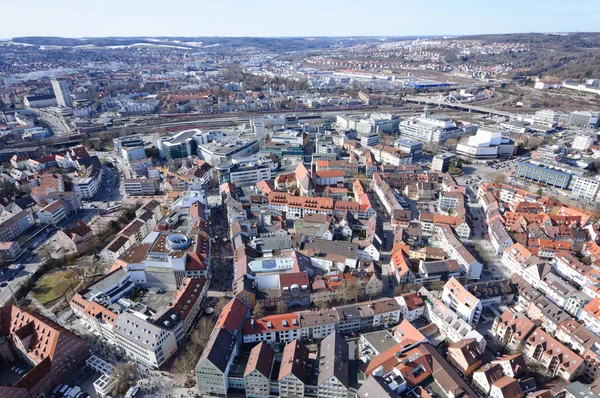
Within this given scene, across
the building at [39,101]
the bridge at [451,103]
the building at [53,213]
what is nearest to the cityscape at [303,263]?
the building at [53,213]

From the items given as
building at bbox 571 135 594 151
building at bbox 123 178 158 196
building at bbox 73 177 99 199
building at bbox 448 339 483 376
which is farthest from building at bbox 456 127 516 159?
building at bbox 73 177 99 199

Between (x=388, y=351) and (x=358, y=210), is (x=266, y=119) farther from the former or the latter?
(x=388, y=351)

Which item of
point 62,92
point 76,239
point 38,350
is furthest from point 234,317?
point 62,92

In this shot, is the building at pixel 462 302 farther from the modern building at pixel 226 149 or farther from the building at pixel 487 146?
the building at pixel 487 146

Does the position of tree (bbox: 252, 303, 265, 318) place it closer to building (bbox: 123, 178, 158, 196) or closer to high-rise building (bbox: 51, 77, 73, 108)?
building (bbox: 123, 178, 158, 196)

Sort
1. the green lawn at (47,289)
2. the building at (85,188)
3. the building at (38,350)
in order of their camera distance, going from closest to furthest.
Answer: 1. the building at (38,350)
2. the green lawn at (47,289)
3. the building at (85,188)

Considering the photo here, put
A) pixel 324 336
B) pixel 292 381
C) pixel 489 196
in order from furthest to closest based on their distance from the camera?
1. pixel 489 196
2. pixel 324 336
3. pixel 292 381

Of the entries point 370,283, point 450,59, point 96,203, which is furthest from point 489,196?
point 450,59
